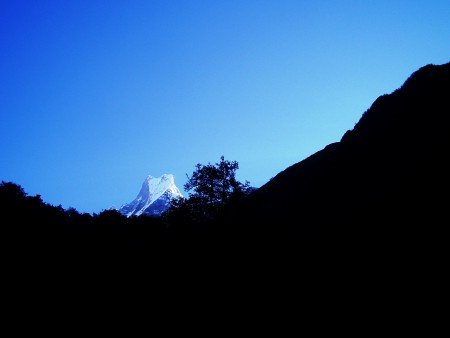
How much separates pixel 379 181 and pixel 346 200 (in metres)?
2.77

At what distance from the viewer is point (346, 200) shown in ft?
69.2

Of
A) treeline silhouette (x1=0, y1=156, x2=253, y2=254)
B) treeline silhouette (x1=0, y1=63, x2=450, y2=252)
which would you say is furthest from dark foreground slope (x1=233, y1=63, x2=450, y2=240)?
treeline silhouette (x1=0, y1=156, x2=253, y2=254)

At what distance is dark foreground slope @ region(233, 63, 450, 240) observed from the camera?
15.6 m

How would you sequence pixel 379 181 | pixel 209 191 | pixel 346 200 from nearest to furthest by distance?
pixel 379 181 < pixel 346 200 < pixel 209 191

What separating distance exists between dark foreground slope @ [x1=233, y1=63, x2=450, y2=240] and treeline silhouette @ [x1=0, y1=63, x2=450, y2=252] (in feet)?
0.26

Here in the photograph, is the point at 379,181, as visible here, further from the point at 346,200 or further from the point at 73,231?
the point at 73,231

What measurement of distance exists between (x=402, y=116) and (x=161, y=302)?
24.2 m

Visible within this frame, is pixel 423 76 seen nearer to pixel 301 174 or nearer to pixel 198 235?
pixel 301 174

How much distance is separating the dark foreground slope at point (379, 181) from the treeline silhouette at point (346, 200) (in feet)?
0.26

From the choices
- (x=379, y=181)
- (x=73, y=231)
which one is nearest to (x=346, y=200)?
(x=379, y=181)

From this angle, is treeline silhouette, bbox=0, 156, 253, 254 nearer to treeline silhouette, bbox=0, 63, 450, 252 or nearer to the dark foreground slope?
treeline silhouette, bbox=0, 63, 450, 252

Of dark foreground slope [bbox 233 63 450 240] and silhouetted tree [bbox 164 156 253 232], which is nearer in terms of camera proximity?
dark foreground slope [bbox 233 63 450 240]

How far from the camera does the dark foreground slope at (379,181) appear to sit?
1559cm

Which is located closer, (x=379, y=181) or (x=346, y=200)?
(x=379, y=181)
